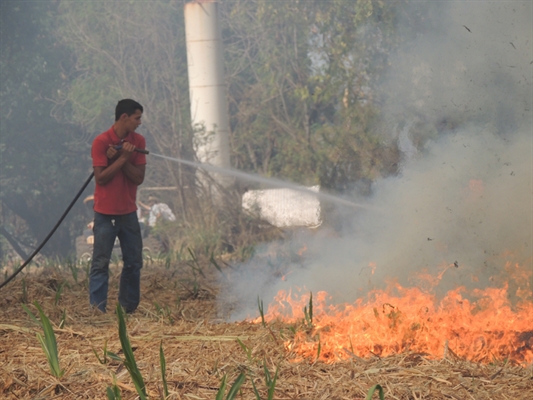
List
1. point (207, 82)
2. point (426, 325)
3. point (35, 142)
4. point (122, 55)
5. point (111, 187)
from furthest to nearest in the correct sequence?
point (35, 142) → point (122, 55) → point (207, 82) → point (111, 187) → point (426, 325)

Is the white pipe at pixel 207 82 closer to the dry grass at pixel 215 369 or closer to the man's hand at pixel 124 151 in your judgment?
the man's hand at pixel 124 151

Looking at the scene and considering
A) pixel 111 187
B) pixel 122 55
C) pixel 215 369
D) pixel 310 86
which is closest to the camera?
pixel 215 369

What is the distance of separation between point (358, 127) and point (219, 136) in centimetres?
305

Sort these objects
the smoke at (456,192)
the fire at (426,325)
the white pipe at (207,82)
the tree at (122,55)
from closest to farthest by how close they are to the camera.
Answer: the fire at (426,325)
the smoke at (456,192)
the white pipe at (207,82)
the tree at (122,55)

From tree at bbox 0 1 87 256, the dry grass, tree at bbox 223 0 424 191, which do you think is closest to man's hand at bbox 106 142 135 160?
the dry grass

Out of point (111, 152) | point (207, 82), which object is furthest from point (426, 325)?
point (207, 82)

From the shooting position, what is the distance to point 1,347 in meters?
4.28

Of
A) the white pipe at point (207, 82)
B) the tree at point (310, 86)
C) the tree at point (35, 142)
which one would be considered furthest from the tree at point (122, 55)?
the white pipe at point (207, 82)

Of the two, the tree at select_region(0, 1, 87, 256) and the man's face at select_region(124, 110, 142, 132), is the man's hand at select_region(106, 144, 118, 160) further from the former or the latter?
the tree at select_region(0, 1, 87, 256)

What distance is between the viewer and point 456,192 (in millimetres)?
5578

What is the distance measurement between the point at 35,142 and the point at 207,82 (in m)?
4.73

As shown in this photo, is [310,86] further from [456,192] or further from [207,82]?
[456,192]

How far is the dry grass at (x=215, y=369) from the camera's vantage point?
11.1 ft

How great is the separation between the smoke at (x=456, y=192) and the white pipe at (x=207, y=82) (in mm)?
5485
